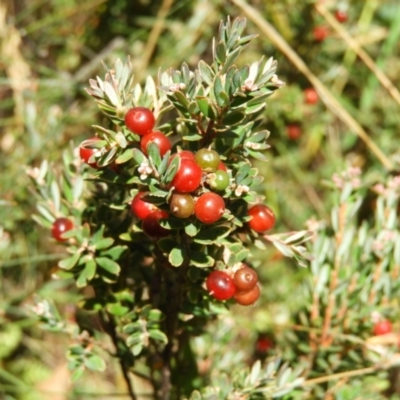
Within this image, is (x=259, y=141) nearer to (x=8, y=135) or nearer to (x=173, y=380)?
(x=173, y=380)

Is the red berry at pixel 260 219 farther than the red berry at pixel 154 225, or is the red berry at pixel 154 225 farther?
the red berry at pixel 260 219

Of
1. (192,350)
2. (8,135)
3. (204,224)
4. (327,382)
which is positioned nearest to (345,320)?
(327,382)

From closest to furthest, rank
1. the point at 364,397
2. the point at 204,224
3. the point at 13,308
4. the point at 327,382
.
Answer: the point at 204,224, the point at 364,397, the point at 327,382, the point at 13,308

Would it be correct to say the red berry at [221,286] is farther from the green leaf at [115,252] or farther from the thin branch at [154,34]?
the thin branch at [154,34]

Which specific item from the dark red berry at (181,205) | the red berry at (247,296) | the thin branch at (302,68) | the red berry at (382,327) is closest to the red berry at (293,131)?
the thin branch at (302,68)

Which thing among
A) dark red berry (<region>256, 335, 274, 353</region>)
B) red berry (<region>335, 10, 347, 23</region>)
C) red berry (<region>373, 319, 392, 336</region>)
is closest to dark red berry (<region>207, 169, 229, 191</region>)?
red berry (<region>373, 319, 392, 336</region>)

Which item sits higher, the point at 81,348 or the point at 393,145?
the point at 81,348
